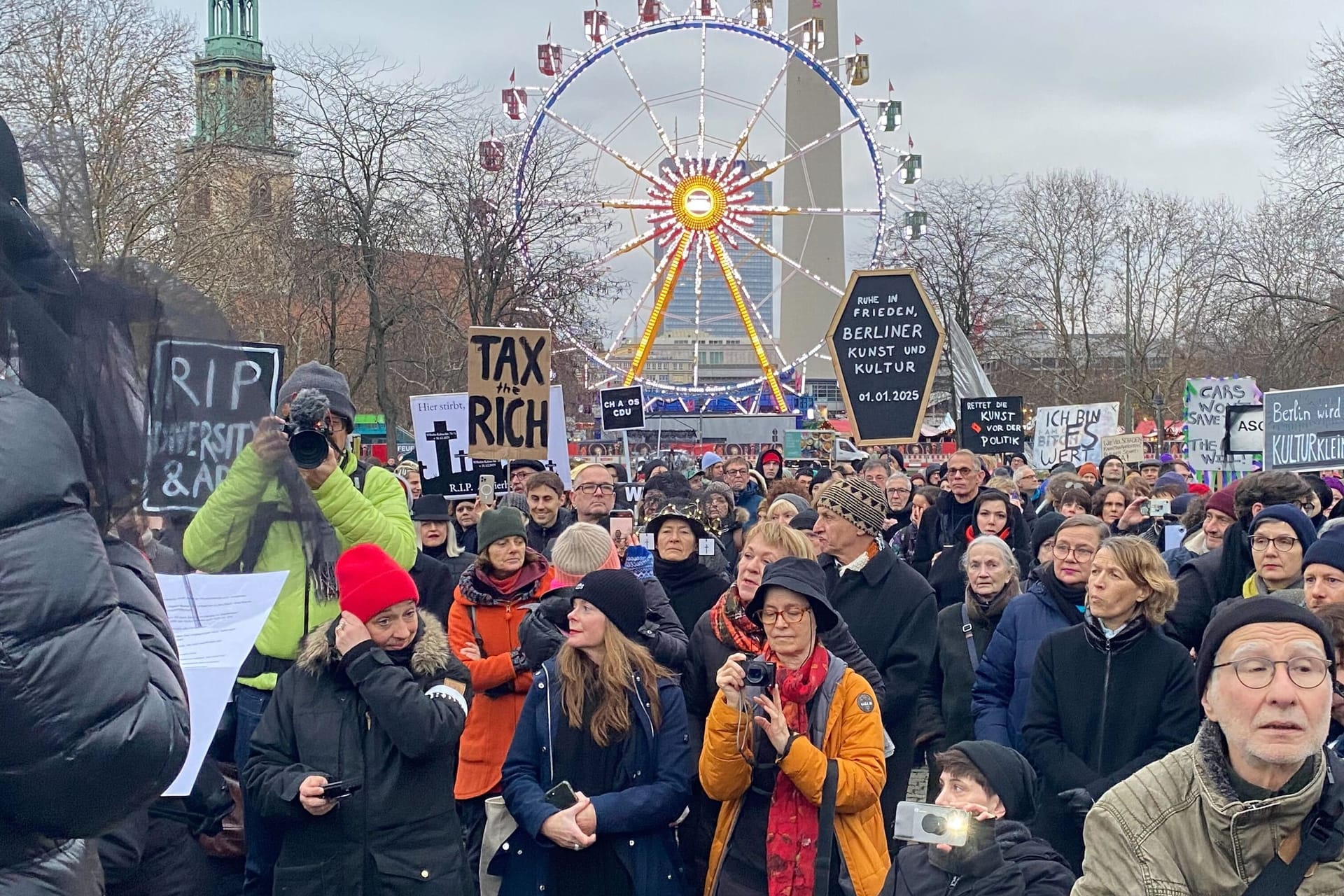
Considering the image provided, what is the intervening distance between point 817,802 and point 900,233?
106ft

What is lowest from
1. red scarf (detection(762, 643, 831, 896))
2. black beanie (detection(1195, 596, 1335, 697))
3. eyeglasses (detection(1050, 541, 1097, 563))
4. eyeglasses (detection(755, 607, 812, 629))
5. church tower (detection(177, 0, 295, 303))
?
red scarf (detection(762, 643, 831, 896))

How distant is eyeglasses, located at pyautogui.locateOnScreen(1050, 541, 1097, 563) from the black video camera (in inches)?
126

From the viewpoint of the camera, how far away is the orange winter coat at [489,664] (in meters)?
5.59

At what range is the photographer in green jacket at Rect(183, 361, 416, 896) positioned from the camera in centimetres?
263

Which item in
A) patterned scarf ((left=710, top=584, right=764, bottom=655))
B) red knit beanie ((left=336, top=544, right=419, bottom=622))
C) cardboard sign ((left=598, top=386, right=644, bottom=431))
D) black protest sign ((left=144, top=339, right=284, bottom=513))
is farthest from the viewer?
cardboard sign ((left=598, top=386, right=644, bottom=431))

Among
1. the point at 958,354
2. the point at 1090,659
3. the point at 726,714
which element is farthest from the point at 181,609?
the point at 958,354

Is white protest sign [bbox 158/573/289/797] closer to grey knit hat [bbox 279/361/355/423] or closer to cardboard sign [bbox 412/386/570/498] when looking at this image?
grey knit hat [bbox 279/361/355/423]

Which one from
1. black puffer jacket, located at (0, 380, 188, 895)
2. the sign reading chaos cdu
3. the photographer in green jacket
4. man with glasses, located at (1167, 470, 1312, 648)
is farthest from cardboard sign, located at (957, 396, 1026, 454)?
black puffer jacket, located at (0, 380, 188, 895)

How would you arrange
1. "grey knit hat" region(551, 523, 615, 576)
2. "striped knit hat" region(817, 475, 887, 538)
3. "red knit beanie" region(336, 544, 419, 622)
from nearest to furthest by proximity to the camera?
"red knit beanie" region(336, 544, 419, 622) < "grey knit hat" region(551, 523, 615, 576) < "striped knit hat" region(817, 475, 887, 538)

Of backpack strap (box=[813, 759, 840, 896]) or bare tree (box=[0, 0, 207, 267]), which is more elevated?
bare tree (box=[0, 0, 207, 267])

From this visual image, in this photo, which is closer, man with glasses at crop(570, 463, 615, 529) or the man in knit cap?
the man in knit cap

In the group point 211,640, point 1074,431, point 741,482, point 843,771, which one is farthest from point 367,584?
point 1074,431

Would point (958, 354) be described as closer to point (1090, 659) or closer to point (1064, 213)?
point (1064, 213)

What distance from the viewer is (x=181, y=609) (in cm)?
342
